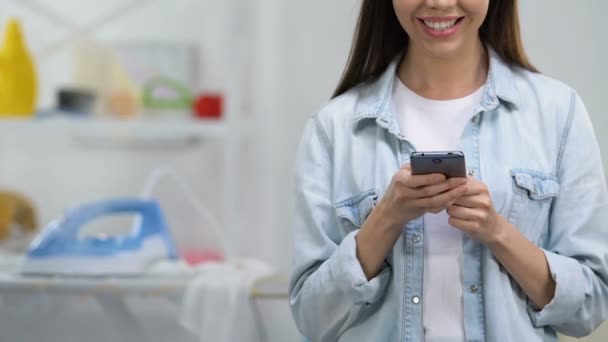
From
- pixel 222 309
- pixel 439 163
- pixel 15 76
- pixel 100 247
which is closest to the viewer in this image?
pixel 439 163

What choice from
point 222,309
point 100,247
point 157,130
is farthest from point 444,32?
point 157,130

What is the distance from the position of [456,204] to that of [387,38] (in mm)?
253

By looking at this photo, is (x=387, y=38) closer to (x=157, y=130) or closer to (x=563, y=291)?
(x=563, y=291)

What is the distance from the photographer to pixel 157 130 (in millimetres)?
1873

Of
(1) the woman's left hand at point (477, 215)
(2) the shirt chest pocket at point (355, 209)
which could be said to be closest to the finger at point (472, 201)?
(1) the woman's left hand at point (477, 215)

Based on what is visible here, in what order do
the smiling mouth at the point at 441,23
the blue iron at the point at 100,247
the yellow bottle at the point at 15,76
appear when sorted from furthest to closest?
1. the yellow bottle at the point at 15,76
2. the blue iron at the point at 100,247
3. the smiling mouth at the point at 441,23

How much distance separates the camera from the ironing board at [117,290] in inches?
55.0

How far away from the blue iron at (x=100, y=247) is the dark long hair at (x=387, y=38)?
2.22 ft

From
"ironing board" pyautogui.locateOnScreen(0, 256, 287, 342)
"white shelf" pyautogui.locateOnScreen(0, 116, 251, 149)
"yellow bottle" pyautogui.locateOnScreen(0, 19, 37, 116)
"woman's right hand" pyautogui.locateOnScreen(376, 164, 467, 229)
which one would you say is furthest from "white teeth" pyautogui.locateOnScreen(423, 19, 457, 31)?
"yellow bottle" pyautogui.locateOnScreen(0, 19, 37, 116)

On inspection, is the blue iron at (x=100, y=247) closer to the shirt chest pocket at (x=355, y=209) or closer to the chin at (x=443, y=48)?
the shirt chest pocket at (x=355, y=209)

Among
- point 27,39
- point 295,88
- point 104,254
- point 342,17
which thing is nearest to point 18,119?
point 27,39

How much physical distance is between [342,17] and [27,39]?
1.03 meters

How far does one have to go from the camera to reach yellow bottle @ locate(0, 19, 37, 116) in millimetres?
1828

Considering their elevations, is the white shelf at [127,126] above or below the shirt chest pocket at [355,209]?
below
